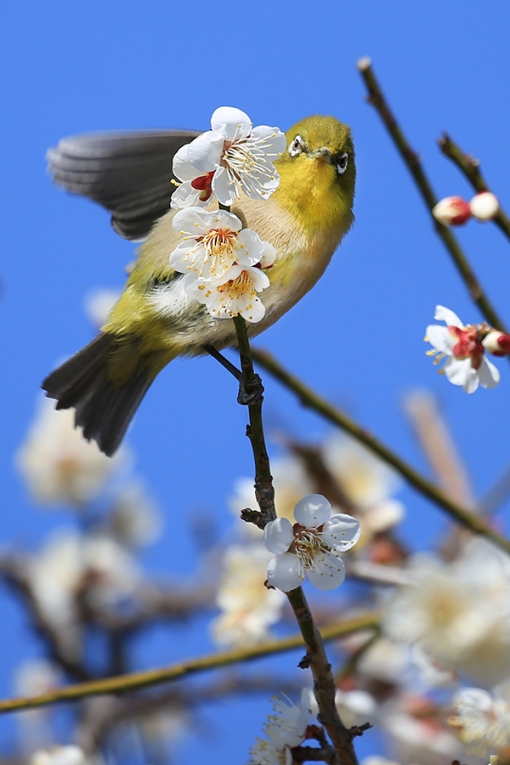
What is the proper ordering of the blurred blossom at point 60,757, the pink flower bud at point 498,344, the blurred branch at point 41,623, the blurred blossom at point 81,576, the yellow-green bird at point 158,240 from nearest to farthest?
1. the pink flower bud at point 498,344
2. the blurred blossom at point 60,757
3. the yellow-green bird at point 158,240
4. the blurred branch at point 41,623
5. the blurred blossom at point 81,576

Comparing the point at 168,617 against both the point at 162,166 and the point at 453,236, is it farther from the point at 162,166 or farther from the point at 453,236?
the point at 453,236

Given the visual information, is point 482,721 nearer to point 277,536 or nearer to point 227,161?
point 277,536

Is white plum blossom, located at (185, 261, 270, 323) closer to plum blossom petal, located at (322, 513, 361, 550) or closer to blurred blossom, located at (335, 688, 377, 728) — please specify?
plum blossom petal, located at (322, 513, 361, 550)

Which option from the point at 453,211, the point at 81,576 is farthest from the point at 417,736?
the point at 81,576

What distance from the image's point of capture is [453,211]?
65.1 inches

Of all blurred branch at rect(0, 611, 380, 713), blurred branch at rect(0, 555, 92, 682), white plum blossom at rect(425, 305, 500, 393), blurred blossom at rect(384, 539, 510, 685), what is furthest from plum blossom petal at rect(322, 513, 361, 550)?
blurred branch at rect(0, 555, 92, 682)

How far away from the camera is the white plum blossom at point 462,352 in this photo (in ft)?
5.42

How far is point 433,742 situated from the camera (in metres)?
2.84

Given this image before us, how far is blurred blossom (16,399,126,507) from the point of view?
486cm

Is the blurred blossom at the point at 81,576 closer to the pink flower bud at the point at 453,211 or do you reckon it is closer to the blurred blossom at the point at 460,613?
the blurred blossom at the point at 460,613

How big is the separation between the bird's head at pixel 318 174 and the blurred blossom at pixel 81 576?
2296 mm

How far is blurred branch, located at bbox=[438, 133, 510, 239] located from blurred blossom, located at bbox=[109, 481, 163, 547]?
365cm

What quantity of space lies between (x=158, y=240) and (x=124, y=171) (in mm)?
293

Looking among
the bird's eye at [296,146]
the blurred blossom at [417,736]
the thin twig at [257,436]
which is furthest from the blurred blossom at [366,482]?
the thin twig at [257,436]
